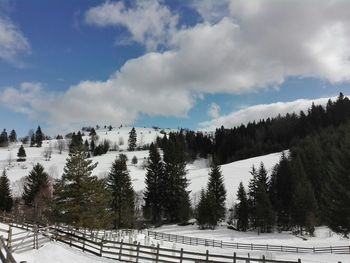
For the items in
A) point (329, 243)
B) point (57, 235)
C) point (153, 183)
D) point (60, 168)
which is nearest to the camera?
point (57, 235)

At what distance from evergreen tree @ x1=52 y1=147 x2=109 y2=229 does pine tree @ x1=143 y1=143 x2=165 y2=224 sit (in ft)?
115

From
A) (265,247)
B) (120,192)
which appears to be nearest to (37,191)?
(120,192)

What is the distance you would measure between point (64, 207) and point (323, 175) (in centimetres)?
6162

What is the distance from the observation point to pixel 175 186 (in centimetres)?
7806

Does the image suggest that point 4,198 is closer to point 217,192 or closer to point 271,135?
point 217,192

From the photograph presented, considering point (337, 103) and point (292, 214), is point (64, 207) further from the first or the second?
point (337, 103)

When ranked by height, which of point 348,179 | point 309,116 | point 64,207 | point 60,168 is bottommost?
point 64,207

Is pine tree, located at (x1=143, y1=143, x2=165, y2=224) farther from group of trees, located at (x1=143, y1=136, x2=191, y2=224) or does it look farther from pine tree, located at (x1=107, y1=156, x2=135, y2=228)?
pine tree, located at (x1=107, y1=156, x2=135, y2=228)

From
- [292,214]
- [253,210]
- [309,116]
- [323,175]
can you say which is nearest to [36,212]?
[253,210]

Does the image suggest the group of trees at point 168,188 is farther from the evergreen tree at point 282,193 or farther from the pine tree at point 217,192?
the evergreen tree at point 282,193

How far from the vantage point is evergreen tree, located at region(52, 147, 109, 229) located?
137 ft

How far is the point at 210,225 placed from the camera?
71.9 m

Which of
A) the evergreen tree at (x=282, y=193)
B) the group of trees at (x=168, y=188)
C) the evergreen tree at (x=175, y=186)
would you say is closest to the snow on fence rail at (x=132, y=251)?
the evergreen tree at (x=175, y=186)

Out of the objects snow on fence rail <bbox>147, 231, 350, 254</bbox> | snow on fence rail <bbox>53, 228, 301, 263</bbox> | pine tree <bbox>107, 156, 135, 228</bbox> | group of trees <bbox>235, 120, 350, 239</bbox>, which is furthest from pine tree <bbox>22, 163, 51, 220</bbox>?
snow on fence rail <bbox>53, 228, 301, 263</bbox>
